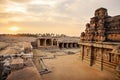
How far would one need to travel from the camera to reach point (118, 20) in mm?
12117

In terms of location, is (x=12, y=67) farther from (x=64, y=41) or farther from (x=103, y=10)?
(x=64, y=41)

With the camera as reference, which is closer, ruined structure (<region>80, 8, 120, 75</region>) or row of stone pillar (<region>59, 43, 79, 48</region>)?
ruined structure (<region>80, 8, 120, 75</region>)

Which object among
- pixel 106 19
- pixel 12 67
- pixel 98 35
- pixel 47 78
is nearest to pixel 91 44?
pixel 98 35

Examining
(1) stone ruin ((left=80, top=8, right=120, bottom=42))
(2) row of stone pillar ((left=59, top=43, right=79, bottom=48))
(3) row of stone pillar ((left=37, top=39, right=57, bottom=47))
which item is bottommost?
(2) row of stone pillar ((left=59, top=43, right=79, bottom=48))

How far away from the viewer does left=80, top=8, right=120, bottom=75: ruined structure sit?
11379mm

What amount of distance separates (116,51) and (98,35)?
4770mm

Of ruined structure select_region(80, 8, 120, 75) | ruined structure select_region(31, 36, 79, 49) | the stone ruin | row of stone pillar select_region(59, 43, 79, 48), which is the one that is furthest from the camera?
row of stone pillar select_region(59, 43, 79, 48)

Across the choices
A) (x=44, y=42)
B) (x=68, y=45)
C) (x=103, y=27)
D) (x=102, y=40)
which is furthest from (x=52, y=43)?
(x=102, y=40)

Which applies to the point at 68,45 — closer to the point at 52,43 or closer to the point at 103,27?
the point at 52,43

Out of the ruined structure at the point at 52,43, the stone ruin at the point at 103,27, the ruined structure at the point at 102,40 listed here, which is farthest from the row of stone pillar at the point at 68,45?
the stone ruin at the point at 103,27

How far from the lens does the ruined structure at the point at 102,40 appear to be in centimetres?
1138

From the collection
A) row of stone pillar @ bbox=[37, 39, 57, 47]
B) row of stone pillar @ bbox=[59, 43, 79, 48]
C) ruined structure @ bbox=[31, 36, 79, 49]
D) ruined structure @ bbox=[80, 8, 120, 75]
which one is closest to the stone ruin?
ruined structure @ bbox=[80, 8, 120, 75]

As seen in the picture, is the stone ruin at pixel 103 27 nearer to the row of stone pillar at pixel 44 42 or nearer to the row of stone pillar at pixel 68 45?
the row of stone pillar at pixel 44 42

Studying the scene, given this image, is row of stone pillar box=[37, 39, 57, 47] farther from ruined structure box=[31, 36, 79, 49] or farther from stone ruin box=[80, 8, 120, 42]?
stone ruin box=[80, 8, 120, 42]
